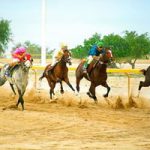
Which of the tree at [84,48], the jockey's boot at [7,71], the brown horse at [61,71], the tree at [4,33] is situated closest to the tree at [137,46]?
the tree at [84,48]

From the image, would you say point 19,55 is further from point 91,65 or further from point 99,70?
point 91,65

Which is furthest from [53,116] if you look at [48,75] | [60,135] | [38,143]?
[48,75]

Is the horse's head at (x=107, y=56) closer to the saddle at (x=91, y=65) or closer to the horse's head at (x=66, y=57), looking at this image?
the saddle at (x=91, y=65)

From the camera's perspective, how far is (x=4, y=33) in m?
74.9

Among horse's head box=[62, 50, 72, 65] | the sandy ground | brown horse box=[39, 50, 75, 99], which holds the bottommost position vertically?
the sandy ground

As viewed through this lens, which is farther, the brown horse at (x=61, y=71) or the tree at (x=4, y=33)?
the tree at (x=4, y=33)

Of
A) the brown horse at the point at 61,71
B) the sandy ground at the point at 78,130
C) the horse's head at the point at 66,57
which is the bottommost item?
the sandy ground at the point at 78,130

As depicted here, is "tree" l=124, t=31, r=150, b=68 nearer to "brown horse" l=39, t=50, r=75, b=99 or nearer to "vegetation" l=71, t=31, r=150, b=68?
"vegetation" l=71, t=31, r=150, b=68

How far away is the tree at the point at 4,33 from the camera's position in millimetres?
74562

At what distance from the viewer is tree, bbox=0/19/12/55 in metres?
74.6

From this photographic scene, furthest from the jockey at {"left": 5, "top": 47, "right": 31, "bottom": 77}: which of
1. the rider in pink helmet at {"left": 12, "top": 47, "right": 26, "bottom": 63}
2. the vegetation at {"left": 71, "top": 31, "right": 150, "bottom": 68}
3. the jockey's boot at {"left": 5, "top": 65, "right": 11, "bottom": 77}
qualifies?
the vegetation at {"left": 71, "top": 31, "right": 150, "bottom": 68}

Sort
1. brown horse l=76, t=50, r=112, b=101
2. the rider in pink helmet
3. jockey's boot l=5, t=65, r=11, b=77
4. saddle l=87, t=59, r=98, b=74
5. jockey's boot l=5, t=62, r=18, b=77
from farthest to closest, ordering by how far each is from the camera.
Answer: saddle l=87, t=59, r=98, b=74 → brown horse l=76, t=50, r=112, b=101 → jockey's boot l=5, t=65, r=11, b=77 → jockey's boot l=5, t=62, r=18, b=77 → the rider in pink helmet

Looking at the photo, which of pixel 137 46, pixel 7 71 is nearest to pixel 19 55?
pixel 7 71

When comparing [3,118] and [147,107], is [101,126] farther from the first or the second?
[147,107]
